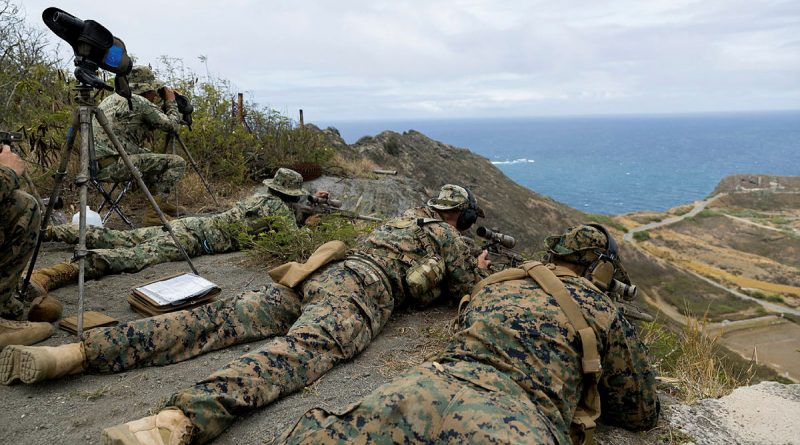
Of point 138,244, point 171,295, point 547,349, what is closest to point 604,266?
point 547,349

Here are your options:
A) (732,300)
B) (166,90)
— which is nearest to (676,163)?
(732,300)

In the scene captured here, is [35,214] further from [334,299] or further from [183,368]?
[334,299]

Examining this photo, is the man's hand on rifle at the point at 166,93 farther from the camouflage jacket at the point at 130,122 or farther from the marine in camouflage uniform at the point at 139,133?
the camouflage jacket at the point at 130,122

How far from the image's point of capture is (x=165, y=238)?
566 centimetres

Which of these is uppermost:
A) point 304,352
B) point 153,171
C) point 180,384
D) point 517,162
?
point 153,171

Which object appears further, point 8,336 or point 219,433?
point 8,336

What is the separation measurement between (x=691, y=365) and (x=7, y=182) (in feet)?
15.9

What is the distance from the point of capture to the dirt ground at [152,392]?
2.76 m

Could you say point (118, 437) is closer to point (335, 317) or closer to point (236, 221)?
point (335, 317)

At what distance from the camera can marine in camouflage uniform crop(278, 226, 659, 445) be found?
2094 mm

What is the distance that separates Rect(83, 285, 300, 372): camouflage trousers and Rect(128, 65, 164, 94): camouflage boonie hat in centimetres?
400

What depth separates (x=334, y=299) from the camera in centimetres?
358

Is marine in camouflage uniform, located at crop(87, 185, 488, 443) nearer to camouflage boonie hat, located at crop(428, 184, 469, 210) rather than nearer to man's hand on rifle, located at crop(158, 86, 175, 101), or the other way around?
camouflage boonie hat, located at crop(428, 184, 469, 210)

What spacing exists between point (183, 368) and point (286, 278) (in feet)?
2.87
